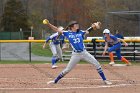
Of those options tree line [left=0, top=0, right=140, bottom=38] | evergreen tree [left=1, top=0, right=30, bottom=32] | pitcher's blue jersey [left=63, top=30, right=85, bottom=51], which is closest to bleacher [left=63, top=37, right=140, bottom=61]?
tree line [left=0, top=0, right=140, bottom=38]

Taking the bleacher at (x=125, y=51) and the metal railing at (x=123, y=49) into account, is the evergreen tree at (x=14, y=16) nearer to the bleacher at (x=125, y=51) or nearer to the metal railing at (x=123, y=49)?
the metal railing at (x=123, y=49)

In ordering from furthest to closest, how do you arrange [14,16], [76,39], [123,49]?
[14,16] < [123,49] < [76,39]

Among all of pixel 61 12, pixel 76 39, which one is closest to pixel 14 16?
pixel 61 12

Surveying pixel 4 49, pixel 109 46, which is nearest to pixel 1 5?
pixel 4 49

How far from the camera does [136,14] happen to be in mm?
30219

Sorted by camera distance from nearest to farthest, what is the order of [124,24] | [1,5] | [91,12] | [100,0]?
1. [124,24]
2. [91,12]
3. [100,0]
4. [1,5]

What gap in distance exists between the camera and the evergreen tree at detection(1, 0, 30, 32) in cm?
7206

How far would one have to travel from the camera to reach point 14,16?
72.4 metres

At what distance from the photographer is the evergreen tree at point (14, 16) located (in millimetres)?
72062

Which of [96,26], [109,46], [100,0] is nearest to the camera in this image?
[96,26]

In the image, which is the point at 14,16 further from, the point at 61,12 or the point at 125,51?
the point at 125,51

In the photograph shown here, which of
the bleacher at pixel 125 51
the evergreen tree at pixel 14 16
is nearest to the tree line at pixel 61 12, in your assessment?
the evergreen tree at pixel 14 16

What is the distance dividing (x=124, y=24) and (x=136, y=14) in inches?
93.7

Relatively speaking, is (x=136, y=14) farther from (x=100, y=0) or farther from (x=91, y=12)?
(x=100, y=0)
